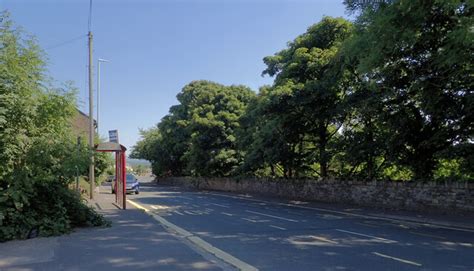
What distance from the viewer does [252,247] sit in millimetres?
10383

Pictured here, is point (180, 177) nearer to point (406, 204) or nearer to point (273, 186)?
point (273, 186)

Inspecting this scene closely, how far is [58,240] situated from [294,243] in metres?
5.57

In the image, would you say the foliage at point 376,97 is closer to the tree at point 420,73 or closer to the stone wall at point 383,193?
the tree at point 420,73

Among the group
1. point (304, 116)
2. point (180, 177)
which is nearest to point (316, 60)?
point (304, 116)

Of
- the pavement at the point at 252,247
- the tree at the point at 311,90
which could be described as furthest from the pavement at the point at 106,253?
the tree at the point at 311,90

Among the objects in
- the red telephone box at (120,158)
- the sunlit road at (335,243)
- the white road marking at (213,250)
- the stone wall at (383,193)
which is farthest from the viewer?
the red telephone box at (120,158)

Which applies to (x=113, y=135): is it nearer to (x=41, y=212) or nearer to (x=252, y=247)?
(x=41, y=212)

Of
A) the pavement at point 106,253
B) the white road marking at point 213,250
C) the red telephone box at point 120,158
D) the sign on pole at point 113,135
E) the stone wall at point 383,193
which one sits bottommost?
the white road marking at point 213,250

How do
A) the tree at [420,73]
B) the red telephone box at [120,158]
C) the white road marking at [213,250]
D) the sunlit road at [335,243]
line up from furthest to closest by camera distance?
the red telephone box at [120,158]
the tree at [420,73]
the sunlit road at [335,243]
the white road marking at [213,250]

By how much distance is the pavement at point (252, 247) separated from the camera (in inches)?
328

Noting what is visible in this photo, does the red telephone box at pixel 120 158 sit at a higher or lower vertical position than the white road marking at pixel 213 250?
higher

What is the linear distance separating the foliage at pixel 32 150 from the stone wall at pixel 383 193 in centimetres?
1373

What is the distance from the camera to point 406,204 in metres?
20.5

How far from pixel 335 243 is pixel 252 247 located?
6.87 ft
